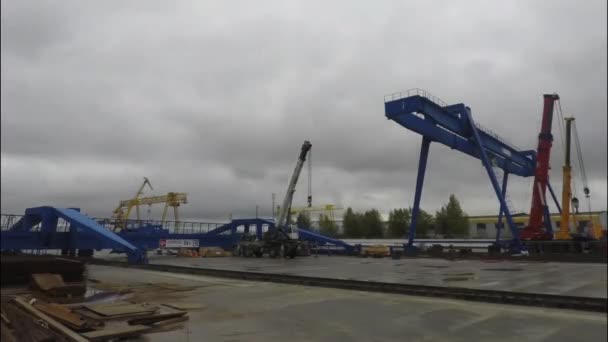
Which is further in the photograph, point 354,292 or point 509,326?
point 354,292

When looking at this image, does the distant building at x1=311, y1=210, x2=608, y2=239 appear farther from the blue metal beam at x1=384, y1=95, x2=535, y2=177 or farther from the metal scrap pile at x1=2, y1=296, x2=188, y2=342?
the metal scrap pile at x1=2, y1=296, x2=188, y2=342

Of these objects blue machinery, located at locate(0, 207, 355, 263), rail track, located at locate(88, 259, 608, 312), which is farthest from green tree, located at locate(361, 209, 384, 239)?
rail track, located at locate(88, 259, 608, 312)

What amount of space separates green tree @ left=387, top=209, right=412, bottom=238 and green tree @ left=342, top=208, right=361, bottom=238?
24.9ft

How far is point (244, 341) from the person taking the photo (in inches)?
246

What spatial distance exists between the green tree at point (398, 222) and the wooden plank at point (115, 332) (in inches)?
2671

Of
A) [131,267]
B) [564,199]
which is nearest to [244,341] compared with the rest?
[131,267]

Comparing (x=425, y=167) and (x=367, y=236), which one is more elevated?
(x=425, y=167)

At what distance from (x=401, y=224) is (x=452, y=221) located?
1264 centimetres

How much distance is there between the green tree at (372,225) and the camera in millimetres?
78812

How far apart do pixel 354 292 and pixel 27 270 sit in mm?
10246

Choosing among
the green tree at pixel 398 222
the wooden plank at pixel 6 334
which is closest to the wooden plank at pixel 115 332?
the wooden plank at pixel 6 334

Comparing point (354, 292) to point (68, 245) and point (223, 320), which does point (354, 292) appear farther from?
point (68, 245)

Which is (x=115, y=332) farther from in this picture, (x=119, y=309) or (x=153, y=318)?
(x=119, y=309)

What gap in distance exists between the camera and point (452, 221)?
6122 cm
